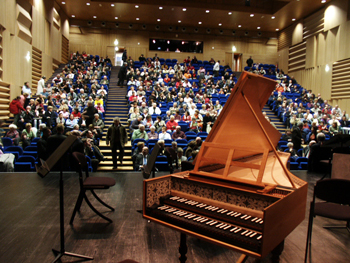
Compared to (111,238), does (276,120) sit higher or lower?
higher

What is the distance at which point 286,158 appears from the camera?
2.81 metres

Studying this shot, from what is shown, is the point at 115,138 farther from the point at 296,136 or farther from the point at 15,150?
the point at 296,136

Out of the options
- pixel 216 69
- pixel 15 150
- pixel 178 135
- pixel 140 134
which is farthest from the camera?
pixel 216 69

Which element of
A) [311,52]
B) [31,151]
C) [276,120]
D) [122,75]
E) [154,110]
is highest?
[311,52]

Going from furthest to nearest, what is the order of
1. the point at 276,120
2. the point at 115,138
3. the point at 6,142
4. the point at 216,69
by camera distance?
the point at 216,69 < the point at 276,120 < the point at 115,138 < the point at 6,142

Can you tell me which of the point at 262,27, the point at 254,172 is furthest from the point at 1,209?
the point at 262,27

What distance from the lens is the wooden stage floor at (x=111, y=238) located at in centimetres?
241

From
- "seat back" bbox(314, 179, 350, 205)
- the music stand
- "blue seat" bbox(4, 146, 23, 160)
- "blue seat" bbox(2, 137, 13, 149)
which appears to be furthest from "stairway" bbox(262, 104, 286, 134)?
the music stand

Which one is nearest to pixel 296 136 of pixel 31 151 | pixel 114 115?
pixel 114 115

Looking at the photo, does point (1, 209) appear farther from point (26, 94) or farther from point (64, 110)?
point (26, 94)

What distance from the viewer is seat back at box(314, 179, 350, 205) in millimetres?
2281

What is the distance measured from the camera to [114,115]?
395 inches

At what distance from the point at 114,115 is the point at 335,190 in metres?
8.63

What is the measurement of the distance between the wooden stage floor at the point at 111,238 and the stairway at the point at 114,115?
2655mm
